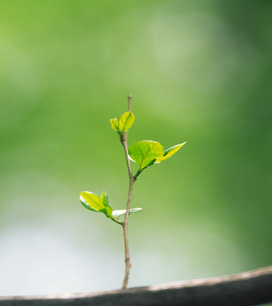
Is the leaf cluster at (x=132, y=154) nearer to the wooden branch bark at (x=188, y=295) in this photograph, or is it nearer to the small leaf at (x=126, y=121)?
the small leaf at (x=126, y=121)

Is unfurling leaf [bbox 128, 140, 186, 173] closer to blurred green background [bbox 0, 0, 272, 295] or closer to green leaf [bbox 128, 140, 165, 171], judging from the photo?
green leaf [bbox 128, 140, 165, 171]

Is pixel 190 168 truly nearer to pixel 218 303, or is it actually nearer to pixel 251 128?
pixel 251 128

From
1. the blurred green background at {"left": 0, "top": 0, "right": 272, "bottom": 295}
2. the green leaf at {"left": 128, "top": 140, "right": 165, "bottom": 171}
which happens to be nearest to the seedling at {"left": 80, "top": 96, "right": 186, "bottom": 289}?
the green leaf at {"left": 128, "top": 140, "right": 165, "bottom": 171}

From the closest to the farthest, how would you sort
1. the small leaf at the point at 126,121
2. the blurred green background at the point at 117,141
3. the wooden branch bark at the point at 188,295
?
the wooden branch bark at the point at 188,295, the small leaf at the point at 126,121, the blurred green background at the point at 117,141

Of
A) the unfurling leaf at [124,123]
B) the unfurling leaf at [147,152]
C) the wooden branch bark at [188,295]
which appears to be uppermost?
the unfurling leaf at [124,123]

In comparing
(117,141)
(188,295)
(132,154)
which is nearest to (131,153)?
(132,154)

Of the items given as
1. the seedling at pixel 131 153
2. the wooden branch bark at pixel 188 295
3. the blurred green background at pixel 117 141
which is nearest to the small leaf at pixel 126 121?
the seedling at pixel 131 153
